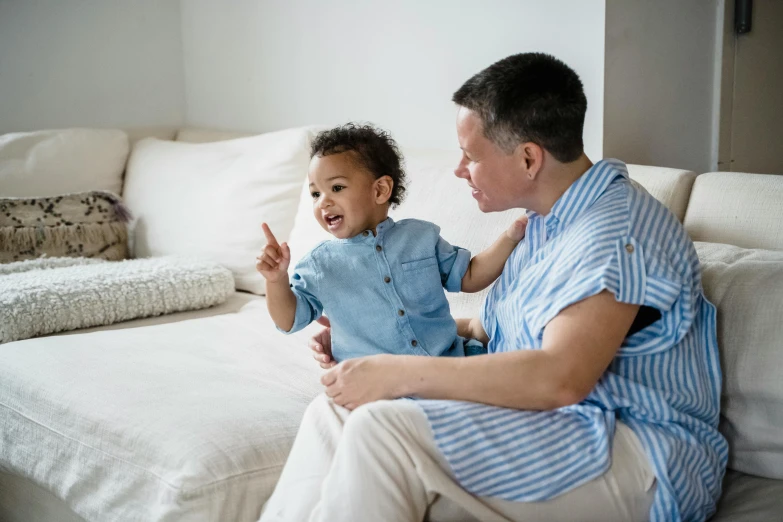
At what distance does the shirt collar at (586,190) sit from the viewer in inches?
52.2

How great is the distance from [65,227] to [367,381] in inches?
65.3

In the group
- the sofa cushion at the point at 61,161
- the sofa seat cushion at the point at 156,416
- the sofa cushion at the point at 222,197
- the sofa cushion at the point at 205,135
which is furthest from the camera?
the sofa cushion at the point at 205,135

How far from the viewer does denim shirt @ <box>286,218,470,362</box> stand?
62.6 inches

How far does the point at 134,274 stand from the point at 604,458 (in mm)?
1486

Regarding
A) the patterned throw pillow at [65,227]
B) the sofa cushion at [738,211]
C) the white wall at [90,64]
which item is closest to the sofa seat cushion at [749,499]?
the sofa cushion at [738,211]

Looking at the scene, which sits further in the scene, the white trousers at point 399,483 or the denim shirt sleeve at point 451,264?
the denim shirt sleeve at point 451,264

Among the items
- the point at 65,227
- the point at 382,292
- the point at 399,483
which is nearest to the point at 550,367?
the point at 399,483

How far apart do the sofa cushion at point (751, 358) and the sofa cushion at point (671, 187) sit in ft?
0.93

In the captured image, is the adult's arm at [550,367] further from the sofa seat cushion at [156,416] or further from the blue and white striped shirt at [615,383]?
the sofa seat cushion at [156,416]

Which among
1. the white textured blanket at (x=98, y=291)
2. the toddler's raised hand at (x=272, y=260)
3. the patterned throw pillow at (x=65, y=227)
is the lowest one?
the white textured blanket at (x=98, y=291)

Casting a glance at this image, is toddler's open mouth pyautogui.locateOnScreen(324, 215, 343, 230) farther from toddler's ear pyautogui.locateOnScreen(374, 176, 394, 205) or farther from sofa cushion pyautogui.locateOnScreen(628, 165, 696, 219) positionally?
sofa cushion pyautogui.locateOnScreen(628, 165, 696, 219)

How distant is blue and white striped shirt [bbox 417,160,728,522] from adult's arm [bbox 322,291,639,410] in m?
0.02

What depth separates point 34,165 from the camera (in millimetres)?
2770

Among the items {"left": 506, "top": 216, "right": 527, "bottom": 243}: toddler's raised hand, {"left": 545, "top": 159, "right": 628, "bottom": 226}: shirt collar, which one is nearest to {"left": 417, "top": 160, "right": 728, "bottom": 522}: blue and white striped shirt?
{"left": 545, "top": 159, "right": 628, "bottom": 226}: shirt collar
